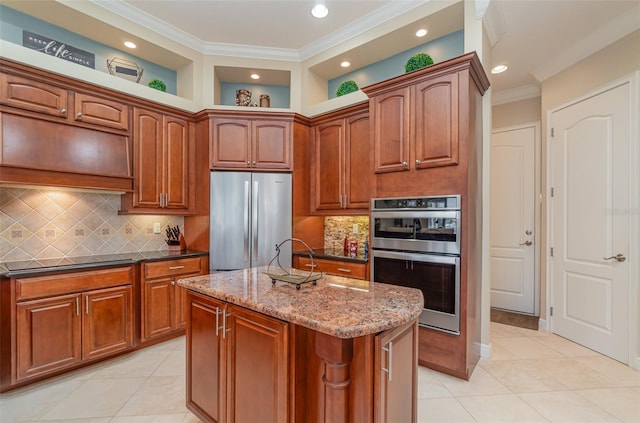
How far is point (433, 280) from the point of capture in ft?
8.13

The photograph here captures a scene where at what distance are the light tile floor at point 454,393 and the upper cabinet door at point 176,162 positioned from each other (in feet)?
5.44

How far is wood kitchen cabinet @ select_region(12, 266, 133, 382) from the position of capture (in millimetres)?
2252

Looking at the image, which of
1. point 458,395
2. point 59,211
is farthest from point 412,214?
point 59,211

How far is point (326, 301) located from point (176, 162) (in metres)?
2.85

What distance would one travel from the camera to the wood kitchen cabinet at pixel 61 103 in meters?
2.37

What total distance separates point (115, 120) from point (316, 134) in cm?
217

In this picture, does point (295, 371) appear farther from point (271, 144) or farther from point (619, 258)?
point (619, 258)

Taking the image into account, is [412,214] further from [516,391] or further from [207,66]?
[207,66]

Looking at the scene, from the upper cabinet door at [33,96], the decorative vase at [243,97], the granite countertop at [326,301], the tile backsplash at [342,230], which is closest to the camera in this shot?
the granite countertop at [326,301]

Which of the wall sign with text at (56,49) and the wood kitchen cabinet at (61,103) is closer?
the wood kitchen cabinet at (61,103)

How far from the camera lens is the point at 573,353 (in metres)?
2.93

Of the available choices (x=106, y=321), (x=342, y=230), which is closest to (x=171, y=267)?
(x=106, y=321)

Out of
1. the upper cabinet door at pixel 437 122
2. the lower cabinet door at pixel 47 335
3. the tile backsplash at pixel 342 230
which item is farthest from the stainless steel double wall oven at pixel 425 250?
the lower cabinet door at pixel 47 335

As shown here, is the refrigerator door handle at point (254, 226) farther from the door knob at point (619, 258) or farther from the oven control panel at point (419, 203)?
the door knob at point (619, 258)
